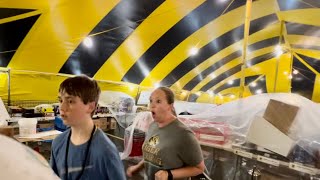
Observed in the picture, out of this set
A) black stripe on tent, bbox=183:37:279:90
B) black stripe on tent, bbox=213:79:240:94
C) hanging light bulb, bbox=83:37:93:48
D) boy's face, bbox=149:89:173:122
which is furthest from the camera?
black stripe on tent, bbox=213:79:240:94

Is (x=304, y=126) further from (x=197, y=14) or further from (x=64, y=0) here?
(x=197, y=14)

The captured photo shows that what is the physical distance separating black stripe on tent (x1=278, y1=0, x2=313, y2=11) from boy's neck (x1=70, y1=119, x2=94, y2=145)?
499 centimetres

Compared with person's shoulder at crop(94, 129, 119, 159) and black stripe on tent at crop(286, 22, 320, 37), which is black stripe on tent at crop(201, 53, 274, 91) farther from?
person's shoulder at crop(94, 129, 119, 159)

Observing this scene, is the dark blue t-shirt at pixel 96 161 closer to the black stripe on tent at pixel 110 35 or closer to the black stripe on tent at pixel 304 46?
the black stripe on tent at pixel 110 35

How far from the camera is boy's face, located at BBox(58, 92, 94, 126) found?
114cm

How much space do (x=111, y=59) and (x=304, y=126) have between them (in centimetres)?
437

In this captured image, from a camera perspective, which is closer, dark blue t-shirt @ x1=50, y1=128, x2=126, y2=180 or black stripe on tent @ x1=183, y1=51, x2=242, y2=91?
dark blue t-shirt @ x1=50, y1=128, x2=126, y2=180

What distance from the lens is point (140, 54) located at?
6.23m

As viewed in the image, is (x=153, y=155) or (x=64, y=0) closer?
→ (x=153, y=155)

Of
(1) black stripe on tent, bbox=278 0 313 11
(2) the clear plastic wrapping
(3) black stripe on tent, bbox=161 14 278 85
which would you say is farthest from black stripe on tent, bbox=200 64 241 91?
(2) the clear plastic wrapping

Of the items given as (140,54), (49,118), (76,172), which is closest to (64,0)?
(49,118)

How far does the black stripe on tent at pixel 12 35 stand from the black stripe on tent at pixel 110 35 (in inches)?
41.3

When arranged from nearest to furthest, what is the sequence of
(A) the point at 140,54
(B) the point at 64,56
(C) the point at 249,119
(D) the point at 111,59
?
1. (C) the point at 249,119
2. (B) the point at 64,56
3. (D) the point at 111,59
4. (A) the point at 140,54

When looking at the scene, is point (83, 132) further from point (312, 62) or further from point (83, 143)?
point (312, 62)
